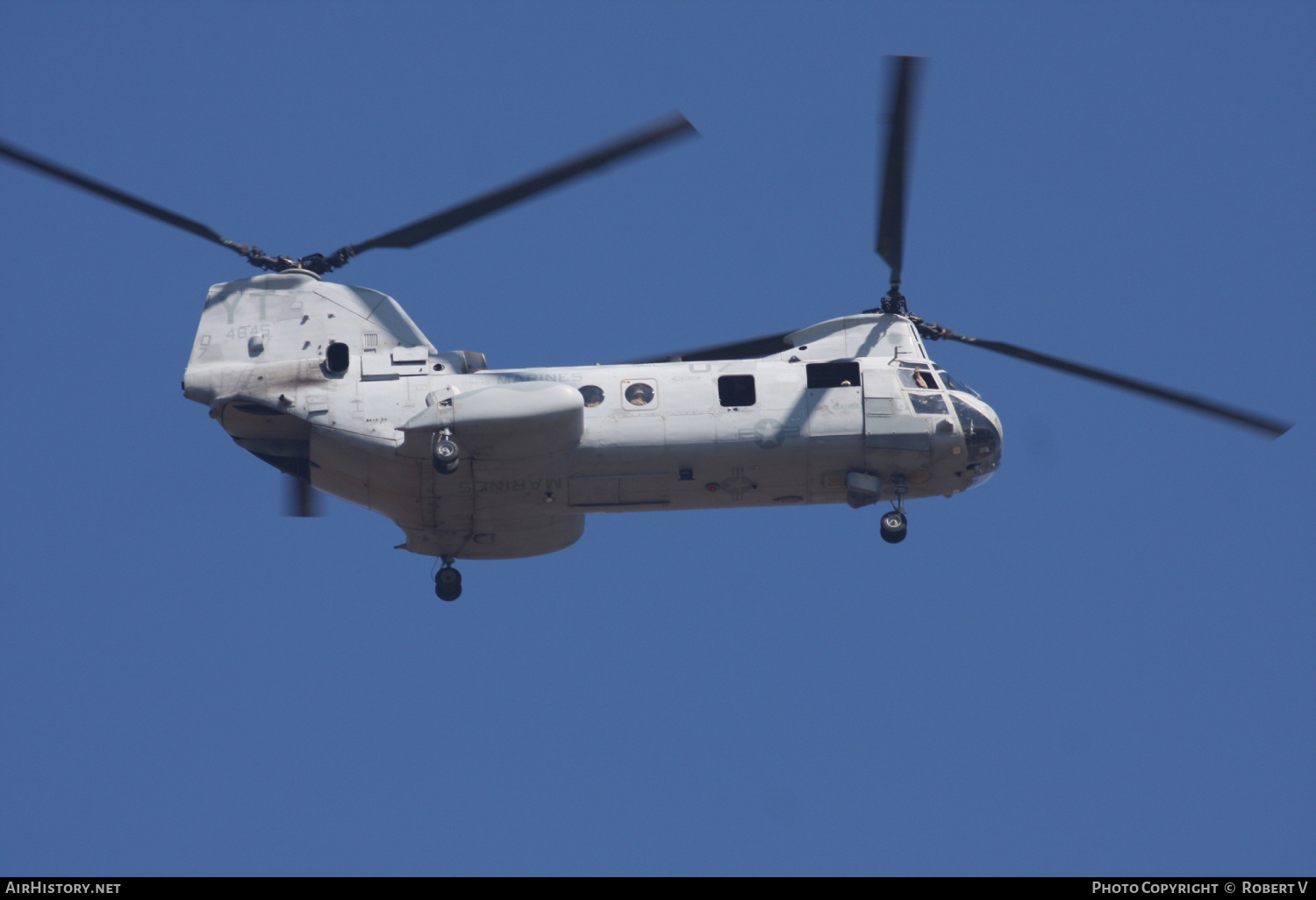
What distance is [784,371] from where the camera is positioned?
89.9 feet

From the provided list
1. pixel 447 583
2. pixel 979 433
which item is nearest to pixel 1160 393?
pixel 979 433

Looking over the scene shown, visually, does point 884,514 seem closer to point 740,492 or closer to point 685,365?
point 740,492

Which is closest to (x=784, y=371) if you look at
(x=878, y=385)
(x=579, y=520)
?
(x=878, y=385)

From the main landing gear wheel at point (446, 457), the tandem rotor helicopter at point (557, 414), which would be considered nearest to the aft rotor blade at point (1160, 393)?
the tandem rotor helicopter at point (557, 414)

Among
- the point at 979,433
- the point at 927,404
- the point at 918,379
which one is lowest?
the point at 979,433

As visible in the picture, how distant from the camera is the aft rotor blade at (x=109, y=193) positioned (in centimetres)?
2516

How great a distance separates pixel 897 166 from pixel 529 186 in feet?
18.2

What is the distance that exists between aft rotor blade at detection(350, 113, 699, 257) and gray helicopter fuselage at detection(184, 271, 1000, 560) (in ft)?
5.28

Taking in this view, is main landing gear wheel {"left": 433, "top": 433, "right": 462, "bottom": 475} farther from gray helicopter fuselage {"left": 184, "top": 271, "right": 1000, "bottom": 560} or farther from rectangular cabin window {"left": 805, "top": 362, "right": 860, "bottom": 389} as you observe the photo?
rectangular cabin window {"left": 805, "top": 362, "right": 860, "bottom": 389}

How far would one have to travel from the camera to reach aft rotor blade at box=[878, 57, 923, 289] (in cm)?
2391

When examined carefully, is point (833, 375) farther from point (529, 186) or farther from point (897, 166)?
point (529, 186)

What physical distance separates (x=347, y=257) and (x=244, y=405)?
10.1ft

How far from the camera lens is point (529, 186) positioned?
25328 mm

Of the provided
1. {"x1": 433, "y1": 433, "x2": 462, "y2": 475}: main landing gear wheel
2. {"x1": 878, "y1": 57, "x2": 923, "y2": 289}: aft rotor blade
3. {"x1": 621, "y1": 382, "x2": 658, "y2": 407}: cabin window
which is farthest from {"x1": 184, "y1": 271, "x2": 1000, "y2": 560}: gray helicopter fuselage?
{"x1": 878, "y1": 57, "x2": 923, "y2": 289}: aft rotor blade
